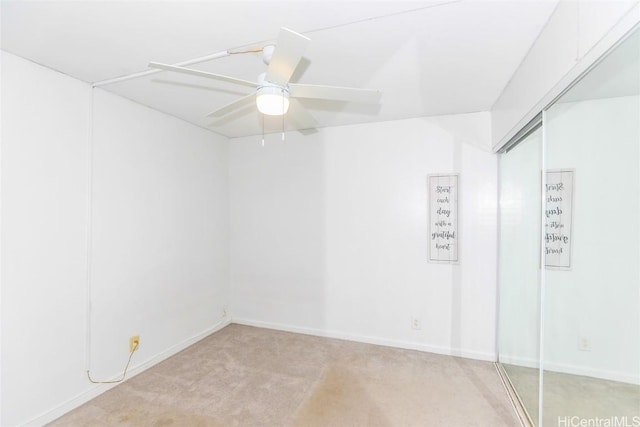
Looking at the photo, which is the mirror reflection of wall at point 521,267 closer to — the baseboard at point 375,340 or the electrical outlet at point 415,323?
the baseboard at point 375,340

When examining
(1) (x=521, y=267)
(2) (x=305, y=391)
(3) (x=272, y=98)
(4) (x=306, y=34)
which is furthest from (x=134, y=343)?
(1) (x=521, y=267)

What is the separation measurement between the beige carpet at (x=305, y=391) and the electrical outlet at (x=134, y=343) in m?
0.24

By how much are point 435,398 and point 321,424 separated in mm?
920

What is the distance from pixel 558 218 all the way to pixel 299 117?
7.64 feet

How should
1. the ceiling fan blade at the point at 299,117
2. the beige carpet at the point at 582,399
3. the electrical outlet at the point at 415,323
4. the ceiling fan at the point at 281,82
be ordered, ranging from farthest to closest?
the electrical outlet at the point at 415,323 → the ceiling fan blade at the point at 299,117 → the beige carpet at the point at 582,399 → the ceiling fan at the point at 281,82

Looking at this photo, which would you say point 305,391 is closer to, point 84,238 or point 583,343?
point 583,343

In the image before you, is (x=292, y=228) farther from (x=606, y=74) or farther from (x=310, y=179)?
(x=606, y=74)

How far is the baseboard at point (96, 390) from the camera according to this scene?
6.44 ft

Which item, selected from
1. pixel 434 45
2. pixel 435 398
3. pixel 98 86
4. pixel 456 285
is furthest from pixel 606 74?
pixel 98 86

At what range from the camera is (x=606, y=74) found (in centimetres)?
136

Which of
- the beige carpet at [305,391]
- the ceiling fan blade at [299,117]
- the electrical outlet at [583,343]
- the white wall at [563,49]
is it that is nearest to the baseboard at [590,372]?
the electrical outlet at [583,343]

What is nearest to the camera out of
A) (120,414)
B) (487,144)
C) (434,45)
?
(434,45)

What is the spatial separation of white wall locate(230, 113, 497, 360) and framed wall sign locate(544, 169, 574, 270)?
0.86 meters

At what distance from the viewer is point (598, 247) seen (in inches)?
75.6
